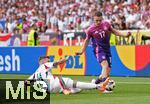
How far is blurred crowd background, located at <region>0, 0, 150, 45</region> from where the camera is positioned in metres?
30.8

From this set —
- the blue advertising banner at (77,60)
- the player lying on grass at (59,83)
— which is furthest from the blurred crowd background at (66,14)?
the player lying on grass at (59,83)

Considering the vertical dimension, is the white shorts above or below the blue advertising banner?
above

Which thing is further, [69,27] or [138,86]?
[69,27]

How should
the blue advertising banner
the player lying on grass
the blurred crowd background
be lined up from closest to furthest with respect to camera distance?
the player lying on grass → the blue advertising banner → the blurred crowd background

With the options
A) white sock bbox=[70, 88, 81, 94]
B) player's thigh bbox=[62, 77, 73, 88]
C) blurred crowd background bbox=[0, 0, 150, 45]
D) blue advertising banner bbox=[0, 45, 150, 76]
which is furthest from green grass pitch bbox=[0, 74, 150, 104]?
blurred crowd background bbox=[0, 0, 150, 45]

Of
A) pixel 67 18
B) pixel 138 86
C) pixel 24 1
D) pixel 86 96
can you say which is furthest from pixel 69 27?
pixel 86 96

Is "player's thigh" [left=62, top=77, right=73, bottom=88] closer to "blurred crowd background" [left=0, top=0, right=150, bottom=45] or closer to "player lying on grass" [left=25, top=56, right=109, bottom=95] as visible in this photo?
"player lying on grass" [left=25, top=56, right=109, bottom=95]

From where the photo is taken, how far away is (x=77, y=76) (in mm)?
25359

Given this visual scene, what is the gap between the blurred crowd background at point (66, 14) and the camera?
30.8 m

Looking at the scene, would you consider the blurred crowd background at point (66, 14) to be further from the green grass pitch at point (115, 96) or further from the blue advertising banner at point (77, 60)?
the green grass pitch at point (115, 96)

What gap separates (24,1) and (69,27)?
271 inches

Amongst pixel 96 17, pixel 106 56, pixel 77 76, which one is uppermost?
pixel 96 17

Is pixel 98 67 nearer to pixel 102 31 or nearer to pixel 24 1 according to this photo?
pixel 102 31

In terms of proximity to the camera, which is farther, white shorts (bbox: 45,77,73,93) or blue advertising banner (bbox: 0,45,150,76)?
blue advertising banner (bbox: 0,45,150,76)
